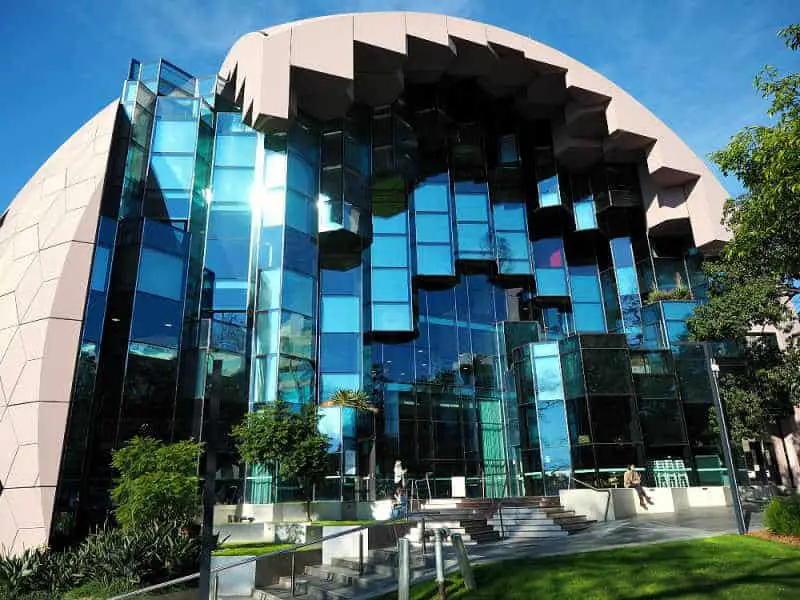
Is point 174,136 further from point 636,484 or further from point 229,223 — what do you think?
point 636,484

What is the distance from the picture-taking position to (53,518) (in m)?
19.6

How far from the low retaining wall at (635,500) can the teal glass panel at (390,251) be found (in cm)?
1378

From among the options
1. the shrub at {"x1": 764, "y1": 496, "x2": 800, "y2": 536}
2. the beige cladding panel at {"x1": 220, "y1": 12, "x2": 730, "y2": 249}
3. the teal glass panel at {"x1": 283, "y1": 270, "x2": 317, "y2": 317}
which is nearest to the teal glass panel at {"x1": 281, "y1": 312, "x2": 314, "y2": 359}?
the teal glass panel at {"x1": 283, "y1": 270, "x2": 317, "y2": 317}

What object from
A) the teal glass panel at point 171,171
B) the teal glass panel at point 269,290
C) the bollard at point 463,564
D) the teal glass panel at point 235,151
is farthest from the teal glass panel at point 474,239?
the bollard at point 463,564

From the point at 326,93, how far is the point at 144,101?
325 inches

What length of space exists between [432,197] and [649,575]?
2520 cm

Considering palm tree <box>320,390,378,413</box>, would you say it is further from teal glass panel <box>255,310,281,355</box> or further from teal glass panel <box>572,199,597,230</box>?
teal glass panel <box>572,199,597,230</box>

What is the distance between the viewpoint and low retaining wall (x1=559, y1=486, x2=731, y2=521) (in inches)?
854

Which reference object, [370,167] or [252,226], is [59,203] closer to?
[252,226]

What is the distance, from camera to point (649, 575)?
1088cm

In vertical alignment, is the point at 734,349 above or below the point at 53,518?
above

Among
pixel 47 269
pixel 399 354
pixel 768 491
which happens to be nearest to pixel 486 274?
pixel 399 354

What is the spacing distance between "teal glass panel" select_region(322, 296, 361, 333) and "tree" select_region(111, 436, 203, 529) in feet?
35.2

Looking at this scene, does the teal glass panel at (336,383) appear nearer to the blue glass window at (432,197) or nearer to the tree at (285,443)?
the tree at (285,443)
